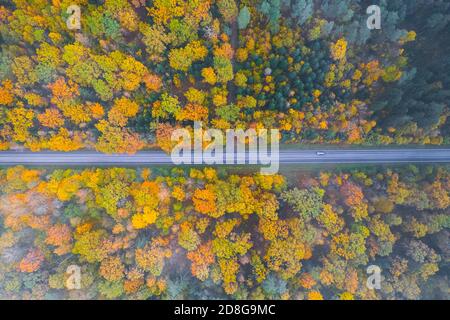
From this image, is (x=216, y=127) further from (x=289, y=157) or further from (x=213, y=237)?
(x=213, y=237)

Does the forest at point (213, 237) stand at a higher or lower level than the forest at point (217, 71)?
lower

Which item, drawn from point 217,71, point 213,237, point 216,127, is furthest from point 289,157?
point 217,71

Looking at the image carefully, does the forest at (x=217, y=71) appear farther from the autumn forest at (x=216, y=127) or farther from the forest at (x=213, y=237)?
the forest at (x=213, y=237)

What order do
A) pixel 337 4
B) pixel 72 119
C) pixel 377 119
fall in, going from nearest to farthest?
pixel 337 4 < pixel 72 119 < pixel 377 119

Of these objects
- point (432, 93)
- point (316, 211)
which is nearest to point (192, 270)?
point (316, 211)

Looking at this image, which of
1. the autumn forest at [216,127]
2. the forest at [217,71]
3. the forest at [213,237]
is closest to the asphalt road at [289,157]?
the forest at [217,71]
